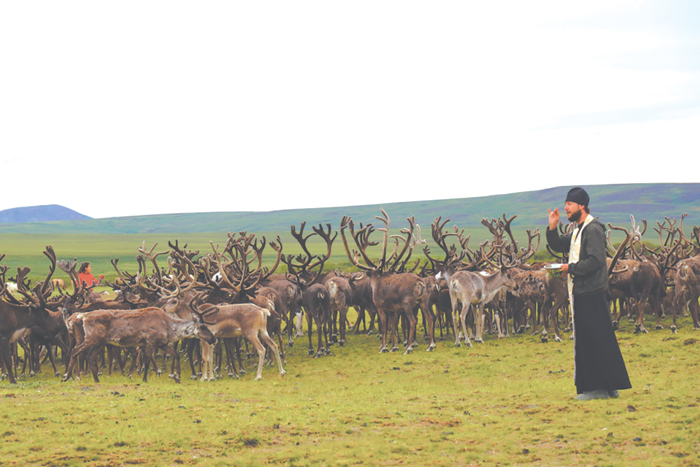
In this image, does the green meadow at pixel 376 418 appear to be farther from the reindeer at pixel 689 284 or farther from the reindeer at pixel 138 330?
the reindeer at pixel 689 284

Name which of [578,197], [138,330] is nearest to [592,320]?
[578,197]

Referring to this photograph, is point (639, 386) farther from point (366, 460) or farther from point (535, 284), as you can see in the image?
point (535, 284)

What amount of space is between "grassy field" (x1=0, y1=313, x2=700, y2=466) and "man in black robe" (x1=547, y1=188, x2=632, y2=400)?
1.15 feet

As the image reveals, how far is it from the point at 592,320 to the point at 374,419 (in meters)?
3.57

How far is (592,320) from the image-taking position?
9.82 m

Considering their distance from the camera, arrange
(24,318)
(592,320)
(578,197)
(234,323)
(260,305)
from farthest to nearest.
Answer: (260,305), (24,318), (234,323), (578,197), (592,320)

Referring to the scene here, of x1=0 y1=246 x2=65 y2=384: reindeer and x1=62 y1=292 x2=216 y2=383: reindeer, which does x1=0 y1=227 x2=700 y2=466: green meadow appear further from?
x1=0 y1=246 x2=65 y2=384: reindeer

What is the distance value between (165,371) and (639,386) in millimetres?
11704

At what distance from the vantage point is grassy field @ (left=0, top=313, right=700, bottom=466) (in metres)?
7.94

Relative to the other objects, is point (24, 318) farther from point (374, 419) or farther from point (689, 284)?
point (689, 284)

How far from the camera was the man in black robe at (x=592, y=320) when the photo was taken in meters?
9.72

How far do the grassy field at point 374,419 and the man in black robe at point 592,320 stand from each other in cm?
35

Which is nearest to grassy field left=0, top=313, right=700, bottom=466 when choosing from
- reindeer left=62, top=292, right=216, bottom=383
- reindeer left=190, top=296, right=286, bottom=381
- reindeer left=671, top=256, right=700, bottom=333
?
reindeer left=190, top=296, right=286, bottom=381

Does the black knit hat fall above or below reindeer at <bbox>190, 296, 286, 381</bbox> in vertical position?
above
